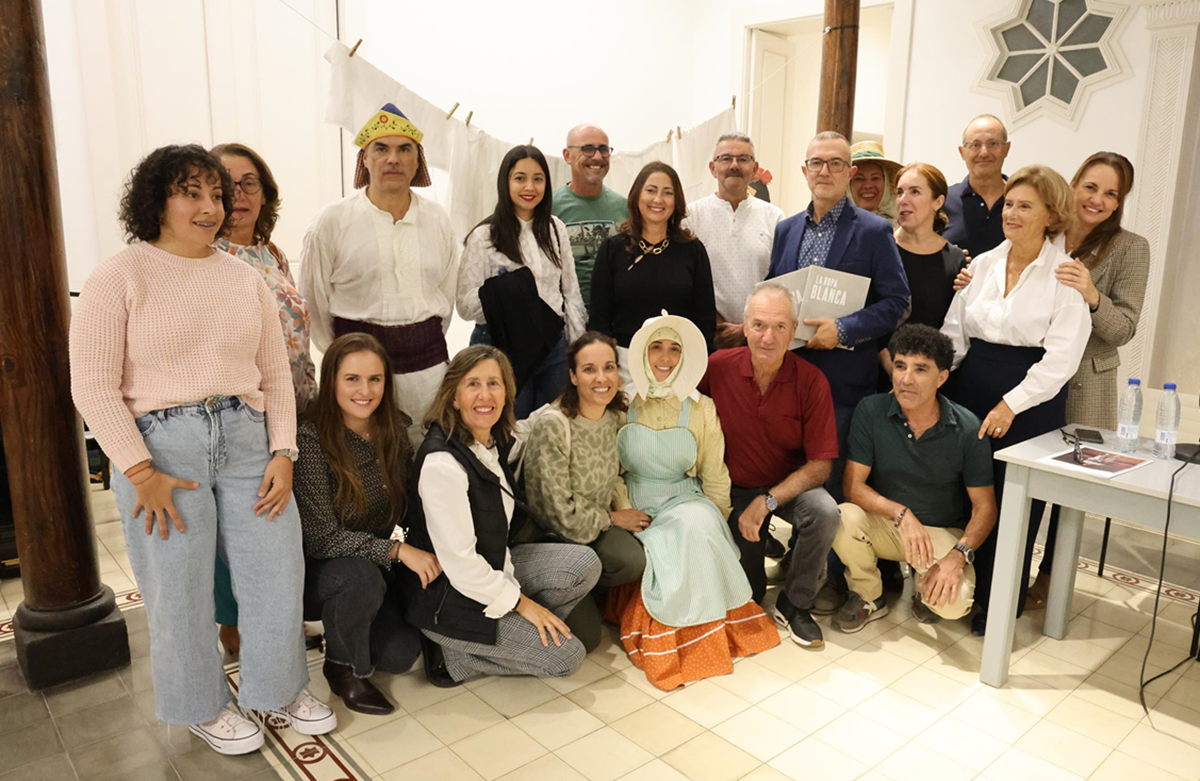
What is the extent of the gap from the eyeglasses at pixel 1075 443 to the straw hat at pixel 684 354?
1.14m

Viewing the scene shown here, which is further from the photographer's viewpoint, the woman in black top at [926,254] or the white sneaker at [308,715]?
the woman in black top at [926,254]

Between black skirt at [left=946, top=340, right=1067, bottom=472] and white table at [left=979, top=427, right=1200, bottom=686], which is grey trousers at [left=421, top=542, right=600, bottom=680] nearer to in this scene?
white table at [left=979, top=427, right=1200, bottom=686]

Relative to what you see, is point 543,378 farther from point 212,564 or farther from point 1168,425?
point 1168,425

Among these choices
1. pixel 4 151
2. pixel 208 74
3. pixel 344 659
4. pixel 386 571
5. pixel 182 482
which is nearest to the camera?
pixel 182 482

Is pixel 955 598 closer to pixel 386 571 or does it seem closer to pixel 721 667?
pixel 721 667

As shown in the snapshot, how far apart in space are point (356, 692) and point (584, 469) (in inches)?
37.0

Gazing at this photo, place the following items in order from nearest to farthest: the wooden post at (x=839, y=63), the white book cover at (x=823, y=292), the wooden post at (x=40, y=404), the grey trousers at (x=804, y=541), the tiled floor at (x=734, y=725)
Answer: the tiled floor at (x=734, y=725), the wooden post at (x=40, y=404), the grey trousers at (x=804, y=541), the white book cover at (x=823, y=292), the wooden post at (x=839, y=63)

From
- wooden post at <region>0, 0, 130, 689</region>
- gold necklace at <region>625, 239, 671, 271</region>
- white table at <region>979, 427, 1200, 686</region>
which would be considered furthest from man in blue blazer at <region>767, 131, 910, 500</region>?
wooden post at <region>0, 0, 130, 689</region>

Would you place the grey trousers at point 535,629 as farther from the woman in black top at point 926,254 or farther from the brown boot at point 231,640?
the woman in black top at point 926,254

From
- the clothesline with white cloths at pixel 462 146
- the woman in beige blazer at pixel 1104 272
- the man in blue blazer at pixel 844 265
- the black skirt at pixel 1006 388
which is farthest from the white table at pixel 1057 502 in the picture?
the clothesline with white cloths at pixel 462 146

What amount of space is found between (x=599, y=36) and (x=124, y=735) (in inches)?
189

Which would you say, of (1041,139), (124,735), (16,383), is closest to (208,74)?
(16,383)

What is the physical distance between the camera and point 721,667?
8.88 feet

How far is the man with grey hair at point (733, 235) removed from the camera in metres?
3.37
